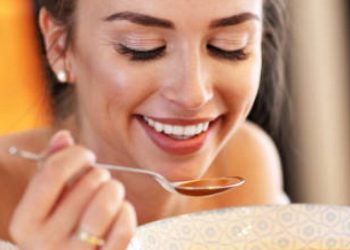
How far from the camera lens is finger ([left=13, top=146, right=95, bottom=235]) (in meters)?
0.87

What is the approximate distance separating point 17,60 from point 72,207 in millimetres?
2121

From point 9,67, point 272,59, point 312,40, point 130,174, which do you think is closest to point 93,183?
point 130,174

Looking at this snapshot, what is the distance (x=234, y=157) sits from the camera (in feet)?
5.68

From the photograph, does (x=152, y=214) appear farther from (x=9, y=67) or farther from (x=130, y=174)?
(x=9, y=67)

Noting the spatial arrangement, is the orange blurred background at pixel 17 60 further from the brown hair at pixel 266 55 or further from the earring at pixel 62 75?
the earring at pixel 62 75

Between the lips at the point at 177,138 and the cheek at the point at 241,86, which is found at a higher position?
the cheek at the point at 241,86

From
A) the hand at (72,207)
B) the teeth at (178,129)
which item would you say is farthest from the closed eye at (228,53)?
the hand at (72,207)

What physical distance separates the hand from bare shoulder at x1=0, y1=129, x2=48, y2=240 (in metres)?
0.53

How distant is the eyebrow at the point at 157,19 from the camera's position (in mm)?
1173

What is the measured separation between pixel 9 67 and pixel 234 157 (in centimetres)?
138

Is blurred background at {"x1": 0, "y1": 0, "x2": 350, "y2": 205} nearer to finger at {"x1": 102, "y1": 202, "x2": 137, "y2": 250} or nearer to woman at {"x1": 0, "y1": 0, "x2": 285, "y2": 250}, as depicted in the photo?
woman at {"x1": 0, "y1": 0, "x2": 285, "y2": 250}

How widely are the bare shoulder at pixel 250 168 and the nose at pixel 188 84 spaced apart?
509 mm

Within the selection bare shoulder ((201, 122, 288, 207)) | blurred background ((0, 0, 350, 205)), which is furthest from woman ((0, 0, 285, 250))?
blurred background ((0, 0, 350, 205))

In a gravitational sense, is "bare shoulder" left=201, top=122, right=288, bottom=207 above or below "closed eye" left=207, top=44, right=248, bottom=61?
below
